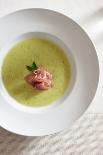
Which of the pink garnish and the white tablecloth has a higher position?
the pink garnish

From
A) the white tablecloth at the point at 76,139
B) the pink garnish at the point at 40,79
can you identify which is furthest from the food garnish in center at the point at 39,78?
the white tablecloth at the point at 76,139

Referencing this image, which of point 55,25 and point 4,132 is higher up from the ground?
point 55,25

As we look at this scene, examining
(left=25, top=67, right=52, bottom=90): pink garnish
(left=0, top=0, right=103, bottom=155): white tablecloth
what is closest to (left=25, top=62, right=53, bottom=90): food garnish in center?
(left=25, top=67, right=52, bottom=90): pink garnish

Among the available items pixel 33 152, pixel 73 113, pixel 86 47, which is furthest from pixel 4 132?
pixel 86 47

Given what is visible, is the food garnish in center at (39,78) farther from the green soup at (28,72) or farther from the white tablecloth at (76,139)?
the white tablecloth at (76,139)

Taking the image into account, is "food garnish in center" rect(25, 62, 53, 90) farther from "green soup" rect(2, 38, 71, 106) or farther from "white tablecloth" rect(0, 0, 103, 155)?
"white tablecloth" rect(0, 0, 103, 155)

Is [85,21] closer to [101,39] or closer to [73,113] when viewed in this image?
[101,39]
